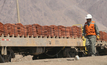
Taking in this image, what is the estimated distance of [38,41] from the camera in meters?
13.4

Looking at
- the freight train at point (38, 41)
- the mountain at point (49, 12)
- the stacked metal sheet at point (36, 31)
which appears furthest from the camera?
the mountain at point (49, 12)

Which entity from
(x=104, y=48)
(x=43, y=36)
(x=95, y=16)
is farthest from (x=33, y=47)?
(x=95, y=16)

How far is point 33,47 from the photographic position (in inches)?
543

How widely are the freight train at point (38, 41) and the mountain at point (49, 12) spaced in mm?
73455

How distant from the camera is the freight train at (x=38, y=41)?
1220 centimetres

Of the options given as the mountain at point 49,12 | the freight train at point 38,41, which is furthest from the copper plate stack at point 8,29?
the mountain at point 49,12

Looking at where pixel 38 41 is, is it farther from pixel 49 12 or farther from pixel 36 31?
pixel 49 12

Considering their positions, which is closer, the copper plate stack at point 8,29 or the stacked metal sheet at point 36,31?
the copper plate stack at point 8,29

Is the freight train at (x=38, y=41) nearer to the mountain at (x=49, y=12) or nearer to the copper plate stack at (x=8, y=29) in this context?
the copper plate stack at (x=8, y=29)

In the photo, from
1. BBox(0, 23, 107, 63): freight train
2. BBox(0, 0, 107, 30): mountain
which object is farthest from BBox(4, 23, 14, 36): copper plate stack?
BBox(0, 0, 107, 30): mountain

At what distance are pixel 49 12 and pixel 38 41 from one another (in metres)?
85.8

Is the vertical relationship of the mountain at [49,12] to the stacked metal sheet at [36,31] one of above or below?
above

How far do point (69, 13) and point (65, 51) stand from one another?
8860cm

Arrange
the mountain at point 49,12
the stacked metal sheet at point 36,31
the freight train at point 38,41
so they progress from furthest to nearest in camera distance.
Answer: the mountain at point 49,12 → the stacked metal sheet at point 36,31 → the freight train at point 38,41
